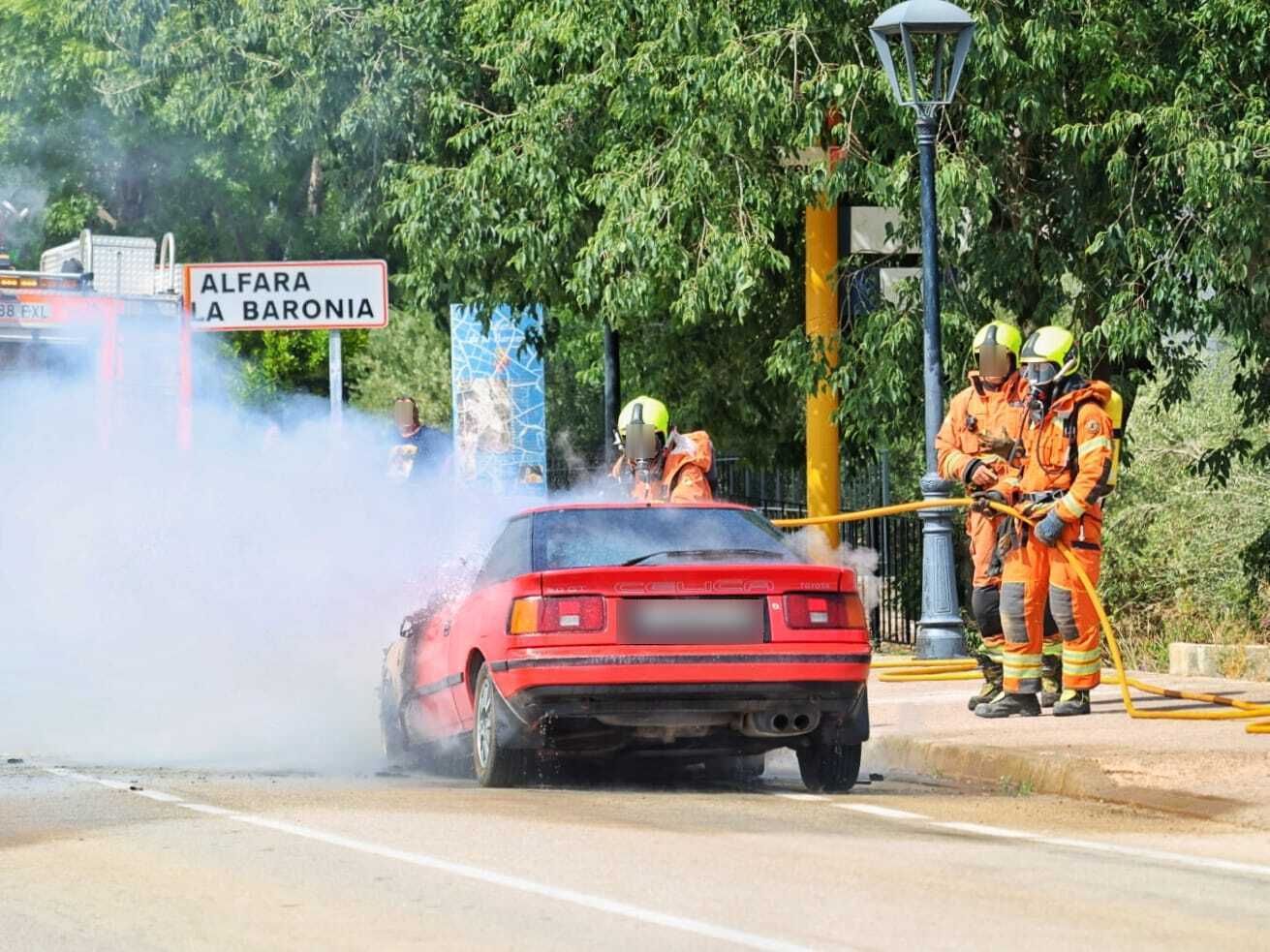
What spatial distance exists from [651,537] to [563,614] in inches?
29.7

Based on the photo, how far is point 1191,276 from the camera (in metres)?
17.7

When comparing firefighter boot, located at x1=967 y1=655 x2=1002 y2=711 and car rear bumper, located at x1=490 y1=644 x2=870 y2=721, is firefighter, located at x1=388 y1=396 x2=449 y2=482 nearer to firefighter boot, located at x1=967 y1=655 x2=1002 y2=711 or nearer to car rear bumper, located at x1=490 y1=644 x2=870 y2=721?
firefighter boot, located at x1=967 y1=655 x2=1002 y2=711

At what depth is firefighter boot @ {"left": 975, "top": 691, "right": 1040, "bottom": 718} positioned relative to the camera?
12891mm

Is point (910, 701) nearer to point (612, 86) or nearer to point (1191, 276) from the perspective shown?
point (1191, 276)

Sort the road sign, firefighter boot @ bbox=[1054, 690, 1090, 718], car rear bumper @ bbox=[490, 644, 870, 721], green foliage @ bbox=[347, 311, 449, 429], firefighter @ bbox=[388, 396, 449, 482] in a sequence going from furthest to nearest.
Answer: green foliage @ bbox=[347, 311, 449, 429] < firefighter @ bbox=[388, 396, 449, 482] < the road sign < firefighter boot @ bbox=[1054, 690, 1090, 718] < car rear bumper @ bbox=[490, 644, 870, 721]

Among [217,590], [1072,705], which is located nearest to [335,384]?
[217,590]

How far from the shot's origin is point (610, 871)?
7750mm

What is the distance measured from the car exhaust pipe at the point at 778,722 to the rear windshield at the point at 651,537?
0.70m

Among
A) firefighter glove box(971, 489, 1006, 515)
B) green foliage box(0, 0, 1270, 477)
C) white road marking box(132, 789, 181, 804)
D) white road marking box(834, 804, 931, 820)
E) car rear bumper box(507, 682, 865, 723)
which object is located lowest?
white road marking box(834, 804, 931, 820)

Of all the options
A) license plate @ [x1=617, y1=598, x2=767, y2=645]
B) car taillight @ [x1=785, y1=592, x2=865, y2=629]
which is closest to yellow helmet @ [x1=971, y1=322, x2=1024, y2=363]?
car taillight @ [x1=785, y1=592, x2=865, y2=629]

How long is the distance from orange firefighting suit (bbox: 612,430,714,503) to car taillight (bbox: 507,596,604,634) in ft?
9.74

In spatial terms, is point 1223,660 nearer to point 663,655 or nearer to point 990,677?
point 990,677

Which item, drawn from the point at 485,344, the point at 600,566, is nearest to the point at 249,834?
the point at 600,566

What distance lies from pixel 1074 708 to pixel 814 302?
295 inches
